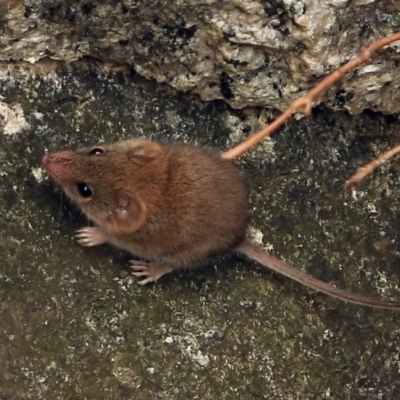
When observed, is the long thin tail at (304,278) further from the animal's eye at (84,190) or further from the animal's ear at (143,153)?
the animal's eye at (84,190)

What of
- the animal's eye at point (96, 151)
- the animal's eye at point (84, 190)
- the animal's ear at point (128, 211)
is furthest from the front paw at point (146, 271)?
the animal's eye at point (96, 151)

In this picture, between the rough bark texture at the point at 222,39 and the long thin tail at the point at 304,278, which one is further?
the long thin tail at the point at 304,278

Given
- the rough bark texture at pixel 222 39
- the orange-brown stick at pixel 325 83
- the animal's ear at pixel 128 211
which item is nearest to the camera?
the orange-brown stick at pixel 325 83

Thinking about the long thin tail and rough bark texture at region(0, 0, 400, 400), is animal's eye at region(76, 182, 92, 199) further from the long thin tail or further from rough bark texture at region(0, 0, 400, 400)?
the long thin tail

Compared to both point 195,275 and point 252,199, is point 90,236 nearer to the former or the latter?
point 195,275

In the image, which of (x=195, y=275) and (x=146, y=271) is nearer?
(x=146, y=271)

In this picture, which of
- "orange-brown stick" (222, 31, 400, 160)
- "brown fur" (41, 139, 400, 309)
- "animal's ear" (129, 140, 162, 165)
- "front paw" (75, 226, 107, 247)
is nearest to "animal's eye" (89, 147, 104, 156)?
"brown fur" (41, 139, 400, 309)

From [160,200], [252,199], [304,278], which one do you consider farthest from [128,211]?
[304,278]
